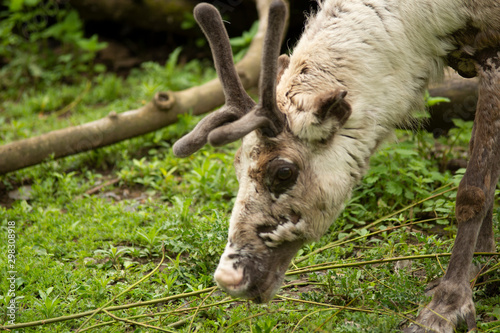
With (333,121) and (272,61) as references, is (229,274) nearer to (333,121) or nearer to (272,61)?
(333,121)

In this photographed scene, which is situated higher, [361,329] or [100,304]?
[361,329]

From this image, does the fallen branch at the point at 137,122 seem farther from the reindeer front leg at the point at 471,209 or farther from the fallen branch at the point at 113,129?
the reindeer front leg at the point at 471,209

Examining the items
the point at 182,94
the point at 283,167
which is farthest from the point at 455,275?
the point at 182,94

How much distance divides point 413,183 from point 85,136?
139 inches

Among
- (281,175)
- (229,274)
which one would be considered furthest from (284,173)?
(229,274)

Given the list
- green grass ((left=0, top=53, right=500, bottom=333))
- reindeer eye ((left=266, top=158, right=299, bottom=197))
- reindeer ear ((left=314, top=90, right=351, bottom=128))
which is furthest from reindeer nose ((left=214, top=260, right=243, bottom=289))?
reindeer ear ((left=314, top=90, right=351, bottom=128))

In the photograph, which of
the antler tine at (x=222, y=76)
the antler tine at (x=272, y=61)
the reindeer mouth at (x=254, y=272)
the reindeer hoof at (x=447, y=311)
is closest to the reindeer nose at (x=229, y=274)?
the reindeer mouth at (x=254, y=272)

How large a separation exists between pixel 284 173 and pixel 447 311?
130cm

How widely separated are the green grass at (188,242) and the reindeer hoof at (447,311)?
91 millimetres

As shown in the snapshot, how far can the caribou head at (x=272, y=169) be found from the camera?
9.93ft

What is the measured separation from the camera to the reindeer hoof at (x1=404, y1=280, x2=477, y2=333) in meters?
3.09

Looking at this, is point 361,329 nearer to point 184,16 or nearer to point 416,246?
point 416,246

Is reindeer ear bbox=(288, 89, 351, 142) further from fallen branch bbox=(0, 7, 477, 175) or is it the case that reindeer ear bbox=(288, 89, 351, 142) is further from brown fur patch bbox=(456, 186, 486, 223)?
fallen branch bbox=(0, 7, 477, 175)

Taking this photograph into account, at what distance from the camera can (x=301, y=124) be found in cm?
310
